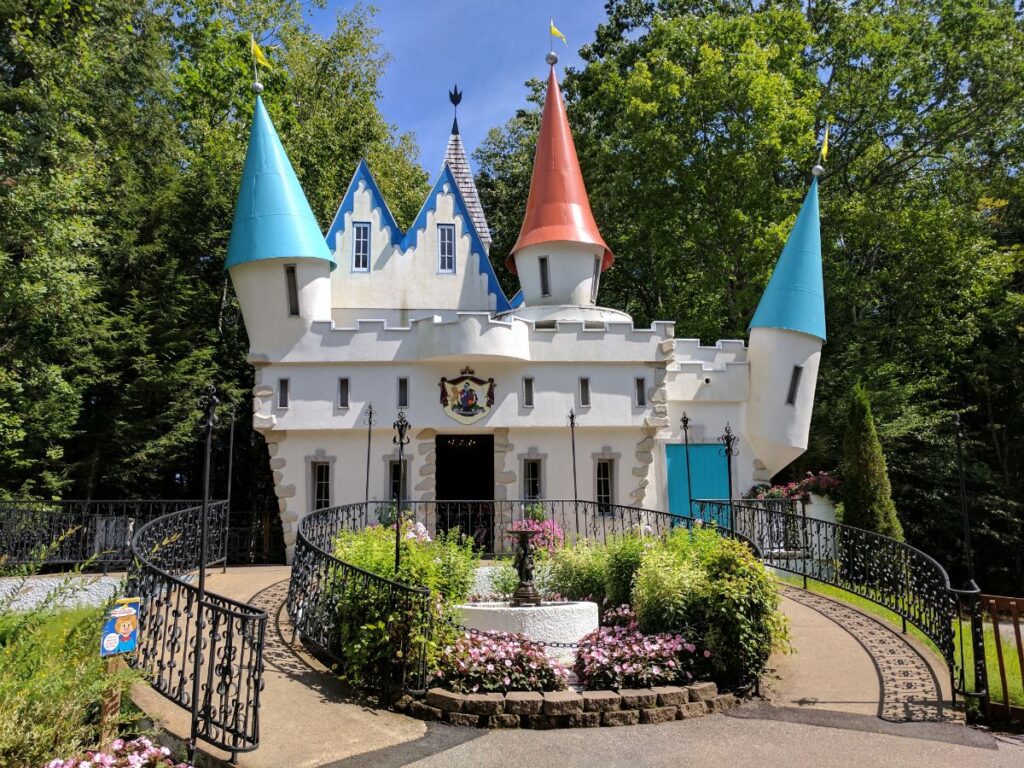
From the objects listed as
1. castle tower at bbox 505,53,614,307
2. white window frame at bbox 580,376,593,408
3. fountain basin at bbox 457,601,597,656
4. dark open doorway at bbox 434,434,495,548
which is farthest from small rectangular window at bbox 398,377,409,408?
fountain basin at bbox 457,601,597,656

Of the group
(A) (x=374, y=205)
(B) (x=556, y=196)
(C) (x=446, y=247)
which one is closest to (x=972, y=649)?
(B) (x=556, y=196)

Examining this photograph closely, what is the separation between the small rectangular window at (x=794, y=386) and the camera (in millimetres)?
16641

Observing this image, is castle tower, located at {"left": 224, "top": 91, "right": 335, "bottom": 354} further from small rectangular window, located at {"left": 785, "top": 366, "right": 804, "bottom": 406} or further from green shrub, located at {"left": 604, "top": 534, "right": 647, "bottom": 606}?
small rectangular window, located at {"left": 785, "top": 366, "right": 804, "bottom": 406}

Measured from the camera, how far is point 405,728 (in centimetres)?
649

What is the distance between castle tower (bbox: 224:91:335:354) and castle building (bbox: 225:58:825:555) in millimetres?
29

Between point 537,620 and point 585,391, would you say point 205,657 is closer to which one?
point 537,620

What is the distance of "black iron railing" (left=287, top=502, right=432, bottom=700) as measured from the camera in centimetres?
709

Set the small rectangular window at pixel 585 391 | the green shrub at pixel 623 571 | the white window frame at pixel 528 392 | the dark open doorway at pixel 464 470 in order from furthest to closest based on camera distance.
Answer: the dark open doorway at pixel 464 470, the small rectangular window at pixel 585 391, the white window frame at pixel 528 392, the green shrub at pixel 623 571

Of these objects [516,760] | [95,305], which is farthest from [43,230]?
[516,760]

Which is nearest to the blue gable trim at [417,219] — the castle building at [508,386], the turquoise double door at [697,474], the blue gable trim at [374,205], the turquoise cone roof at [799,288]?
the blue gable trim at [374,205]

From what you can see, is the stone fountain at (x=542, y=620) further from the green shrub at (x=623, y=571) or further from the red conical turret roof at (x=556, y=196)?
the red conical turret roof at (x=556, y=196)

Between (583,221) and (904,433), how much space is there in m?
9.87

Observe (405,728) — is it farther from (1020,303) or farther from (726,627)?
(1020,303)

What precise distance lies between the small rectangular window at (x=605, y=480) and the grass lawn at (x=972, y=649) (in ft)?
14.8
